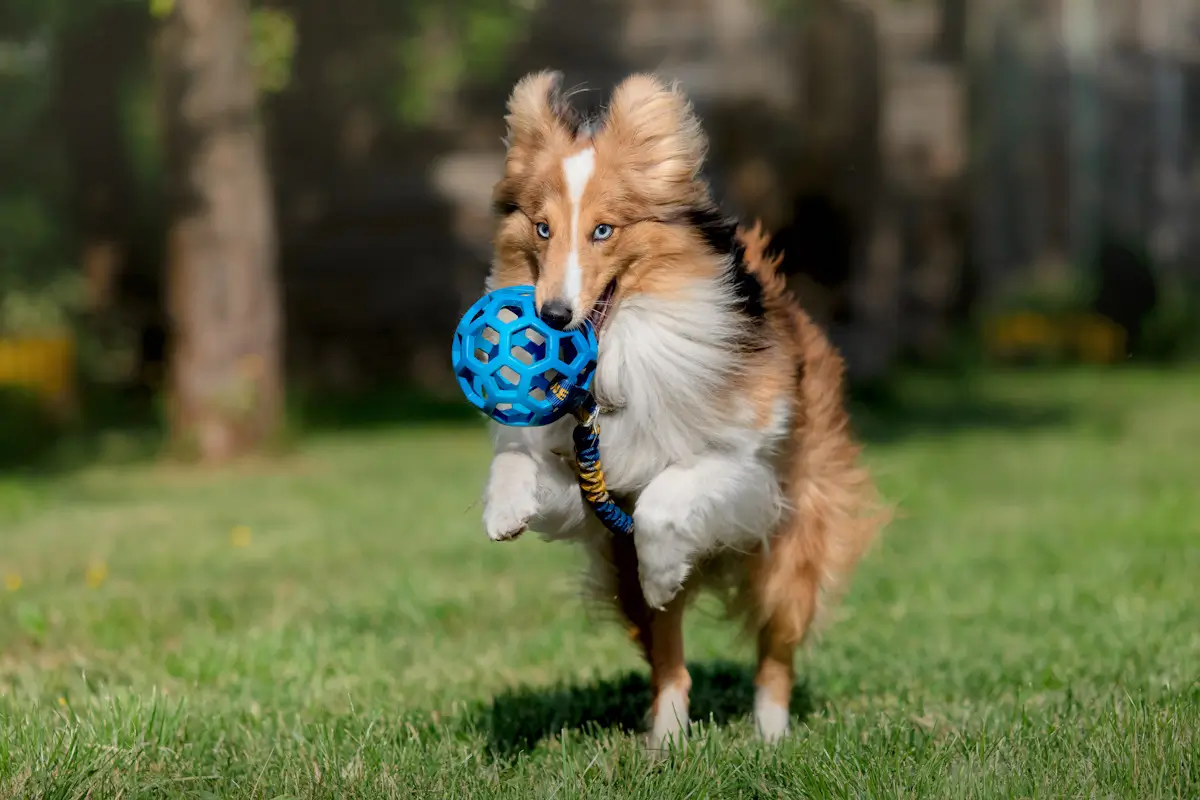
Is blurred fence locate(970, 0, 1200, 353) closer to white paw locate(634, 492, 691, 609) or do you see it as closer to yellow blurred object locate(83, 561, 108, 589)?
yellow blurred object locate(83, 561, 108, 589)

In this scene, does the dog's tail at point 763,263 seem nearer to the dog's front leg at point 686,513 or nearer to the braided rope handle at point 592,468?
the dog's front leg at point 686,513

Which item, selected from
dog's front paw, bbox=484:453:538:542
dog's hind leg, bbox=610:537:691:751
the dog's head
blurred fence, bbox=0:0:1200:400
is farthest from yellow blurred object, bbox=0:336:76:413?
dog's front paw, bbox=484:453:538:542

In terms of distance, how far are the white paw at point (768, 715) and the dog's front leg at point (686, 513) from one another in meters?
0.72

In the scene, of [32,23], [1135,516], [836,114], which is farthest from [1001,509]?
[32,23]

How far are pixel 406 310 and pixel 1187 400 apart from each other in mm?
8433

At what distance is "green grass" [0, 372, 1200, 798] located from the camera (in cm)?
379

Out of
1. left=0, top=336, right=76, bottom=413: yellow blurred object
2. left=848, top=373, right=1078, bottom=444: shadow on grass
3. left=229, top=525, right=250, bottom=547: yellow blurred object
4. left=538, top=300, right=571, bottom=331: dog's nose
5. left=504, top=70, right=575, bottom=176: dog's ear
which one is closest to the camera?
left=538, top=300, right=571, bottom=331: dog's nose

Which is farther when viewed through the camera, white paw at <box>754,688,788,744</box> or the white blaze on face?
white paw at <box>754,688,788,744</box>

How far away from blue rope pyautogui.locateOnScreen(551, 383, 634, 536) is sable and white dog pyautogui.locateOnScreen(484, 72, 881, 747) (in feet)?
0.13

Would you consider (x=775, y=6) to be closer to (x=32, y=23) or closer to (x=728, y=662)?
(x=32, y=23)

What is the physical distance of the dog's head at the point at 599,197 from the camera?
381 cm

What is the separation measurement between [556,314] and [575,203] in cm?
32

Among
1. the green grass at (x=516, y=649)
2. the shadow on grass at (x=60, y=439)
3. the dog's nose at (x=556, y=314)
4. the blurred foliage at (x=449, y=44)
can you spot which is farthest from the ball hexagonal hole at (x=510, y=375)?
the blurred foliage at (x=449, y=44)

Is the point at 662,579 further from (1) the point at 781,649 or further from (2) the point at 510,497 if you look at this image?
(1) the point at 781,649
